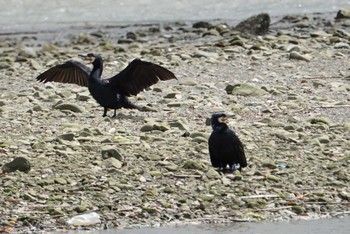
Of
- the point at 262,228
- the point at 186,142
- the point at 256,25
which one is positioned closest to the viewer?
the point at 262,228

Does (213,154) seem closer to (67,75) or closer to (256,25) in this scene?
(67,75)

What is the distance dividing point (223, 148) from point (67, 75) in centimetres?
413

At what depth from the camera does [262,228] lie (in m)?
8.53

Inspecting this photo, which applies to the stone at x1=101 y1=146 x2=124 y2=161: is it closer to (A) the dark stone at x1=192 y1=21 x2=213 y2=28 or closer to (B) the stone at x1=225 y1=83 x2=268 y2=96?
(B) the stone at x1=225 y1=83 x2=268 y2=96

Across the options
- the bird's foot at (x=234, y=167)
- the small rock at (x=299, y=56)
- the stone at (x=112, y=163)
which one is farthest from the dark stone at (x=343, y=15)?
the stone at (x=112, y=163)

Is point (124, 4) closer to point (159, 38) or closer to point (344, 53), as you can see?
point (159, 38)

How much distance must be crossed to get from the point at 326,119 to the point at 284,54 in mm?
5093

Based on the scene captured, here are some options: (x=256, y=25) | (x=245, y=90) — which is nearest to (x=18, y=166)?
(x=245, y=90)

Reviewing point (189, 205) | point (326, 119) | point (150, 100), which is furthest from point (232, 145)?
point (150, 100)

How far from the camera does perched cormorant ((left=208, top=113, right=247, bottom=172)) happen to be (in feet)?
31.7

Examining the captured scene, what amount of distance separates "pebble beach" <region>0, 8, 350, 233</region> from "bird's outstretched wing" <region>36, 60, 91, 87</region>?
0.26 m

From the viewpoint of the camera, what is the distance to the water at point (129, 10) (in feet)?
86.6

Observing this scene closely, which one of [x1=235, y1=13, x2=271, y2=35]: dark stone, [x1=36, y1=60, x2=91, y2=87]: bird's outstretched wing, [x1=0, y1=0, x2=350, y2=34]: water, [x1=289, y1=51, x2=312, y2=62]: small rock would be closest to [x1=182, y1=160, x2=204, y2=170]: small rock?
[x1=36, y1=60, x2=91, y2=87]: bird's outstretched wing

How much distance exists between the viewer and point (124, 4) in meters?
30.0
